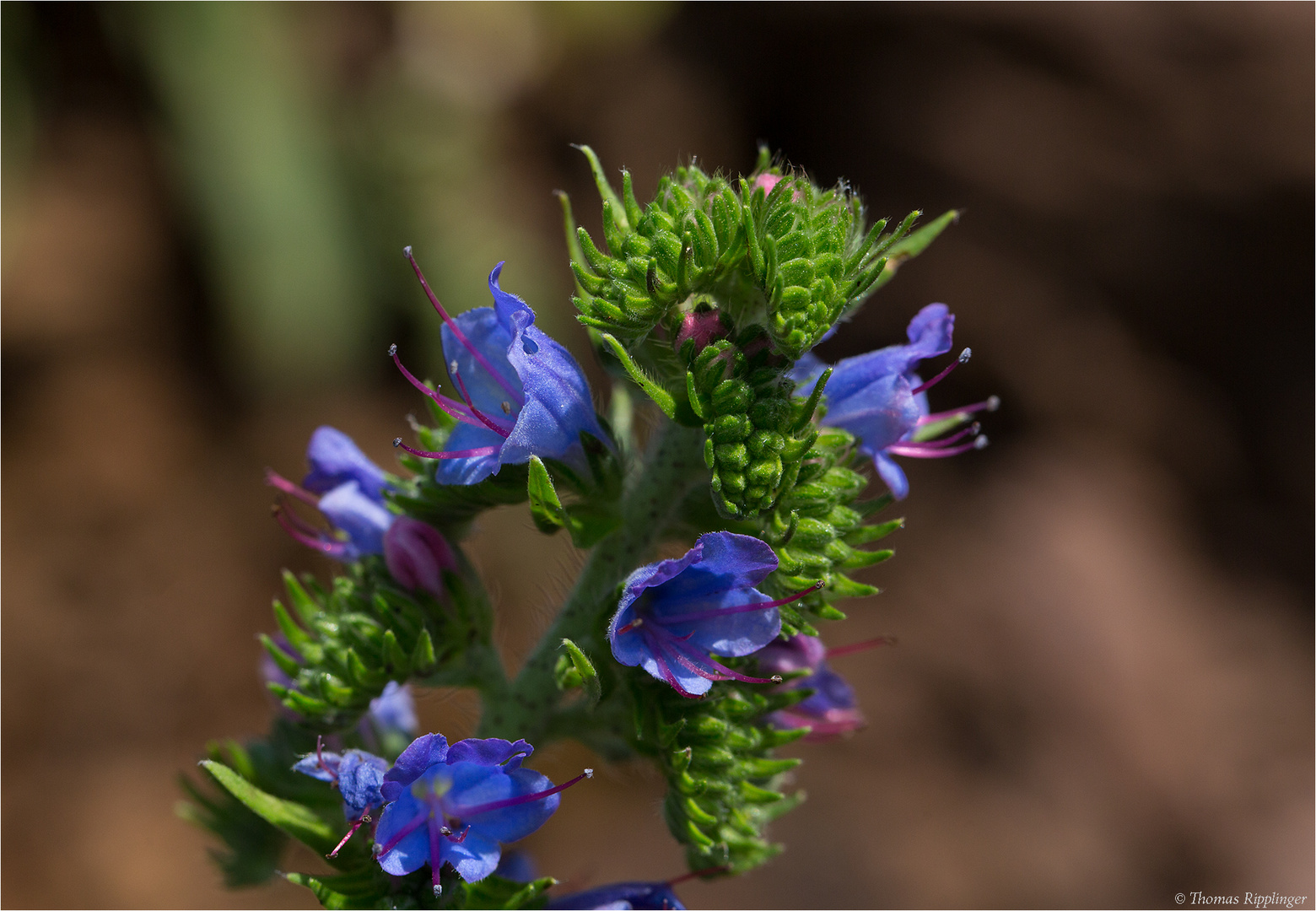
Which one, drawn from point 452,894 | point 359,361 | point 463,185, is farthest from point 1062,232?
point 452,894

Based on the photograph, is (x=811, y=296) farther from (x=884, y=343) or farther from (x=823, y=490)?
(x=884, y=343)

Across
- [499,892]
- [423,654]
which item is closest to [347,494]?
[423,654]

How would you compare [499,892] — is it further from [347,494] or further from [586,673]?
[347,494]

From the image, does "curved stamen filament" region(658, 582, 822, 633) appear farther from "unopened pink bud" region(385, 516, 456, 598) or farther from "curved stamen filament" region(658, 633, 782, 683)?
"unopened pink bud" region(385, 516, 456, 598)

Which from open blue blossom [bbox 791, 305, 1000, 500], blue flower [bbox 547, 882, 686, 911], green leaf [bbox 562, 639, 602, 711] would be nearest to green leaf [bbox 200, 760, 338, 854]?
blue flower [bbox 547, 882, 686, 911]

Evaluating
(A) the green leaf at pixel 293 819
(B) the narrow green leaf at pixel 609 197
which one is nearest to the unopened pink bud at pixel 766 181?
(B) the narrow green leaf at pixel 609 197
